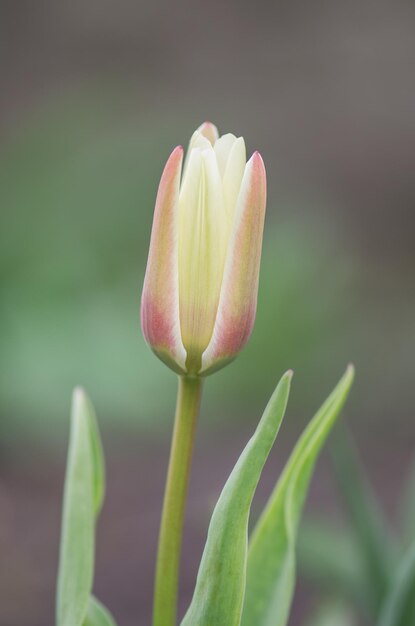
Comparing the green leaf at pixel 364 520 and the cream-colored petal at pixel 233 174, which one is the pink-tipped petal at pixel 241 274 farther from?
the green leaf at pixel 364 520

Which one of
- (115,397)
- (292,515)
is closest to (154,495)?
(115,397)


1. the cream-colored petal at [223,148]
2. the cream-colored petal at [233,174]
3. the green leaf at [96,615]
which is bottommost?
the green leaf at [96,615]

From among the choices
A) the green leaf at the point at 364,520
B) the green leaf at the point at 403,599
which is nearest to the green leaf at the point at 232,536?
the green leaf at the point at 403,599

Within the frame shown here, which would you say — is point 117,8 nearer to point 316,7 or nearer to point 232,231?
point 316,7

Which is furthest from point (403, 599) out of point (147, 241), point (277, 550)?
point (147, 241)

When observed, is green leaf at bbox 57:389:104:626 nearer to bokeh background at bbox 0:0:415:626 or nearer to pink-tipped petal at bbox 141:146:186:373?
pink-tipped petal at bbox 141:146:186:373

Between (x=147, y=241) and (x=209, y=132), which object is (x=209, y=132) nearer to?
(x=209, y=132)
